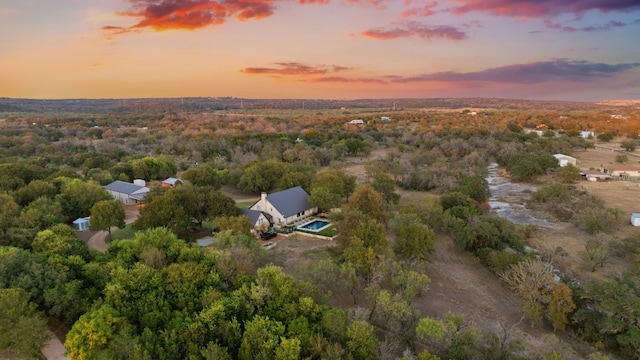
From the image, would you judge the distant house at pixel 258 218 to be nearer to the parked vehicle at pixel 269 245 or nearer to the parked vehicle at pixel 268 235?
the parked vehicle at pixel 268 235

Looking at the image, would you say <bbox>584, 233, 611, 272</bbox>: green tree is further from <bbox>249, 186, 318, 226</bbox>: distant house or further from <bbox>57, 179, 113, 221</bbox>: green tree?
<bbox>57, 179, 113, 221</bbox>: green tree

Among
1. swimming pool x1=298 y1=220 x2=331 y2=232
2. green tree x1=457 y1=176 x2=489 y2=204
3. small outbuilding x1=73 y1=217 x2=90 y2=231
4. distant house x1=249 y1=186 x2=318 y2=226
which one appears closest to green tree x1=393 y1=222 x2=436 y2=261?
swimming pool x1=298 y1=220 x2=331 y2=232

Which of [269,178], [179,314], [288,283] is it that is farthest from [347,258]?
[269,178]

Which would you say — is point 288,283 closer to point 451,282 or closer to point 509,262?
point 451,282

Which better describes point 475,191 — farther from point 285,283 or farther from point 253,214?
point 285,283

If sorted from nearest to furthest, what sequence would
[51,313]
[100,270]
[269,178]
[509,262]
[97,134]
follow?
[51,313] < [100,270] < [509,262] < [269,178] < [97,134]

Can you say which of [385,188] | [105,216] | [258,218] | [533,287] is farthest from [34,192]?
[533,287]
